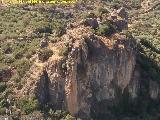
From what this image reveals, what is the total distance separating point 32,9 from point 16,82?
33.9 meters

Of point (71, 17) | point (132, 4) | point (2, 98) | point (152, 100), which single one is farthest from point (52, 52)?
point (132, 4)

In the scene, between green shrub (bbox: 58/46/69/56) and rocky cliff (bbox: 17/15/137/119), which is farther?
green shrub (bbox: 58/46/69/56)

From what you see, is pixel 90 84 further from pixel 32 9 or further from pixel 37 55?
pixel 32 9

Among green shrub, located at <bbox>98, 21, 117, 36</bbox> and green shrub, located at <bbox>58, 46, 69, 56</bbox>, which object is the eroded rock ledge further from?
green shrub, located at <bbox>98, 21, 117, 36</bbox>

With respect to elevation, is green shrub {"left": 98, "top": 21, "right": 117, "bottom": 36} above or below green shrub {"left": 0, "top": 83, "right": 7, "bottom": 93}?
above

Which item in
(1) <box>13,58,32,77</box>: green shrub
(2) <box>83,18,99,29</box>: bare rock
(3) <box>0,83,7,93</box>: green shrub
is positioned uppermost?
(2) <box>83,18,99,29</box>: bare rock

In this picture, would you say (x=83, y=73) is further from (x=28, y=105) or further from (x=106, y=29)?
(x=106, y=29)

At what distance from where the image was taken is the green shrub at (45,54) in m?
57.2

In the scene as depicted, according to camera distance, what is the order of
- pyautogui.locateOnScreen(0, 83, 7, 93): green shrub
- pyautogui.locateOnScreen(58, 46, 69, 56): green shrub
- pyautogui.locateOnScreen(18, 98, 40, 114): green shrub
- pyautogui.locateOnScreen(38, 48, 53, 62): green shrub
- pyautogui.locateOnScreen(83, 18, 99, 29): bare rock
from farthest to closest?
pyautogui.locateOnScreen(83, 18, 99, 29): bare rock, pyautogui.locateOnScreen(0, 83, 7, 93): green shrub, pyautogui.locateOnScreen(38, 48, 53, 62): green shrub, pyautogui.locateOnScreen(58, 46, 69, 56): green shrub, pyautogui.locateOnScreen(18, 98, 40, 114): green shrub

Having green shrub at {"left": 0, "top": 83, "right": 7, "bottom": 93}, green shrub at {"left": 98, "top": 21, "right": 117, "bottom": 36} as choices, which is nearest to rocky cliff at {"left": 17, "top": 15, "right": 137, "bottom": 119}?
green shrub at {"left": 98, "top": 21, "right": 117, "bottom": 36}

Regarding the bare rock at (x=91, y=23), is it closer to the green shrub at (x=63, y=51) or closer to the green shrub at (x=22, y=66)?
the green shrub at (x=63, y=51)

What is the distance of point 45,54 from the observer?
57.2 m

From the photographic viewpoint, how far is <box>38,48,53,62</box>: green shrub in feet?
188

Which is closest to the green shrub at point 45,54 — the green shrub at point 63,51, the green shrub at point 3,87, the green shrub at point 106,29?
the green shrub at point 63,51
